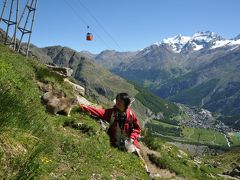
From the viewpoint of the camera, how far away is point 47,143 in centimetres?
851

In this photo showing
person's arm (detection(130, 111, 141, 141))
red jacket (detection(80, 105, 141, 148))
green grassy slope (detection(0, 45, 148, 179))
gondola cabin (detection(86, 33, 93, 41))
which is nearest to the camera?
green grassy slope (detection(0, 45, 148, 179))

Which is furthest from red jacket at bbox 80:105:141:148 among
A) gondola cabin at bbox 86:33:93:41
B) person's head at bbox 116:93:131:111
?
gondola cabin at bbox 86:33:93:41

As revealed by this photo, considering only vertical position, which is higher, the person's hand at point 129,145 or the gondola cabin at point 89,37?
the gondola cabin at point 89,37

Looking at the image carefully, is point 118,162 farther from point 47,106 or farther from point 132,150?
point 47,106

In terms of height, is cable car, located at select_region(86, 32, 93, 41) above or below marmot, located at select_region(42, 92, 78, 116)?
above

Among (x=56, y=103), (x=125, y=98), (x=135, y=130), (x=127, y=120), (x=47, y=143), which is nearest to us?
(x=47, y=143)

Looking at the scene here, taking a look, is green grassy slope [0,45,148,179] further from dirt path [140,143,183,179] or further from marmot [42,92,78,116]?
dirt path [140,143,183,179]

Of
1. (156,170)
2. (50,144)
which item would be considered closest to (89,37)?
(156,170)

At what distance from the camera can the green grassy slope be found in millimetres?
6875

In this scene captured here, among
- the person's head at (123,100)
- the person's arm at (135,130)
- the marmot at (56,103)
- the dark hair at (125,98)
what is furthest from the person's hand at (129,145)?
the marmot at (56,103)

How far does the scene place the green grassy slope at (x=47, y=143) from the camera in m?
6.88

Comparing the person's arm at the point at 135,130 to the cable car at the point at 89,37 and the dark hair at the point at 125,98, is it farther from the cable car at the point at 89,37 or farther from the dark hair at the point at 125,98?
the cable car at the point at 89,37

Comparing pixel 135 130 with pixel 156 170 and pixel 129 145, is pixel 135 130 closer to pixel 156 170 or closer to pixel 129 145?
pixel 129 145

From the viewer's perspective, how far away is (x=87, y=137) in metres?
15.4
